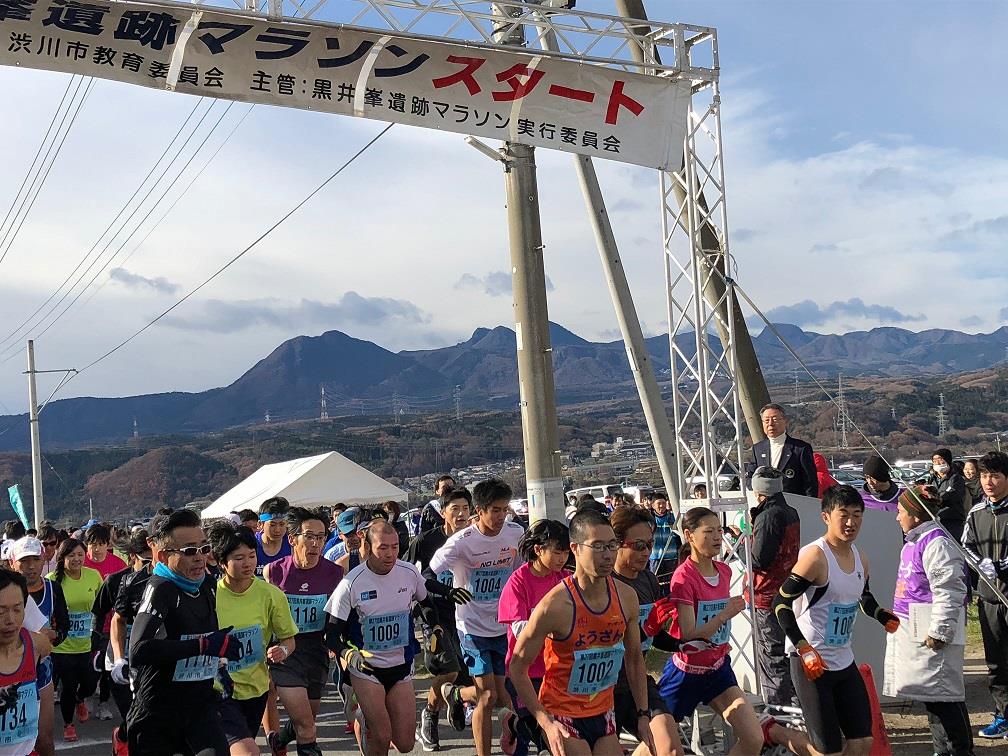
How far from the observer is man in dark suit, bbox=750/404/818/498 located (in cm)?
928

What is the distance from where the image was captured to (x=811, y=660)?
6.30 m

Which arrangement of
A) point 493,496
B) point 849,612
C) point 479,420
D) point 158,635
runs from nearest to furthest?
point 158,635
point 849,612
point 493,496
point 479,420

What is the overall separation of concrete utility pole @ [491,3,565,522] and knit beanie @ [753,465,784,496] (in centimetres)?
270

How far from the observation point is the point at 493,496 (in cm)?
834

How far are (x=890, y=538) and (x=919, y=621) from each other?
1902 millimetres

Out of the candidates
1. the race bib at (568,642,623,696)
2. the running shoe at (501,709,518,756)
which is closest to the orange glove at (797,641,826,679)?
the race bib at (568,642,623,696)

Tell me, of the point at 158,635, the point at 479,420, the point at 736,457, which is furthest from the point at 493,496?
the point at 479,420

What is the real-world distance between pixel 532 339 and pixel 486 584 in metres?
3.24

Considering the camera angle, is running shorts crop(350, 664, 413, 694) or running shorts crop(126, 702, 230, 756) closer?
running shorts crop(126, 702, 230, 756)

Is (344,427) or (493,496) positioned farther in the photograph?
(344,427)

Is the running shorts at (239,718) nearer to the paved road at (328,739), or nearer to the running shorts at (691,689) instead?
the paved road at (328,739)

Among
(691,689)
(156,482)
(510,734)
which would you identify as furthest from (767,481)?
(156,482)

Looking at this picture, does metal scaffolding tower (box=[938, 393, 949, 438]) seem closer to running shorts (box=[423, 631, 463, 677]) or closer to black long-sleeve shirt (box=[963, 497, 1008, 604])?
black long-sleeve shirt (box=[963, 497, 1008, 604])

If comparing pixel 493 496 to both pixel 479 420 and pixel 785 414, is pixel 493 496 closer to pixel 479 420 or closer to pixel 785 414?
pixel 785 414
